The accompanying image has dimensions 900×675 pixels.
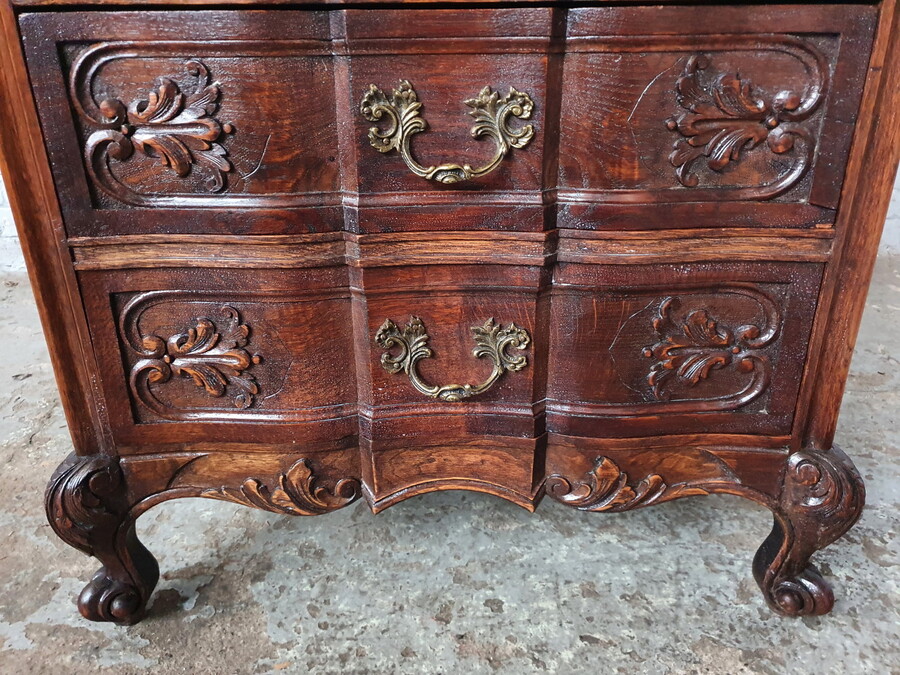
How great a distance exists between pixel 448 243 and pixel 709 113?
1.21 ft

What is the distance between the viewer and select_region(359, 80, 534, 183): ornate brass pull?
2.59 ft

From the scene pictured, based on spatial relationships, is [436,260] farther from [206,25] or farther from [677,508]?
[677,508]

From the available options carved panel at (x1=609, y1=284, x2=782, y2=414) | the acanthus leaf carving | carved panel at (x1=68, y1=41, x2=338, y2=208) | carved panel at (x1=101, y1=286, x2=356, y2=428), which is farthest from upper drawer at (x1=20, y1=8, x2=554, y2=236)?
the acanthus leaf carving

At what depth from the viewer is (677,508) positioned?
4.47 feet

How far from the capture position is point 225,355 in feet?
3.01

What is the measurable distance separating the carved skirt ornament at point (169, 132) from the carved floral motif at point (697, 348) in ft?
2.08

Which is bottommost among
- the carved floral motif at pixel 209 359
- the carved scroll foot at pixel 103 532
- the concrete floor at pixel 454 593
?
the concrete floor at pixel 454 593

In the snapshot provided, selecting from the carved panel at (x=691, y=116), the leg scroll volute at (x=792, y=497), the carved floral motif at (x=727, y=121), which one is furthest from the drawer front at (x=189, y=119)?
the leg scroll volute at (x=792, y=497)

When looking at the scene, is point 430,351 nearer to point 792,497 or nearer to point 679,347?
point 679,347

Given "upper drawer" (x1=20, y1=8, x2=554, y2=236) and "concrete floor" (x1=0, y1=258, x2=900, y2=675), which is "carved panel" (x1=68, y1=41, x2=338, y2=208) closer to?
"upper drawer" (x1=20, y1=8, x2=554, y2=236)

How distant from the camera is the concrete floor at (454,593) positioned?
1.02 metres

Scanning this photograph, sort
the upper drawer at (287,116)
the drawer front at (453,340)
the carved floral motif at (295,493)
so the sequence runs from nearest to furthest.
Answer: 1. the upper drawer at (287,116)
2. the drawer front at (453,340)
3. the carved floral motif at (295,493)

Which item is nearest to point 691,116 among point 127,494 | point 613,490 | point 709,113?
point 709,113

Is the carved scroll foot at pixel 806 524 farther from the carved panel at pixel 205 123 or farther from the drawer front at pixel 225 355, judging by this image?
the carved panel at pixel 205 123
